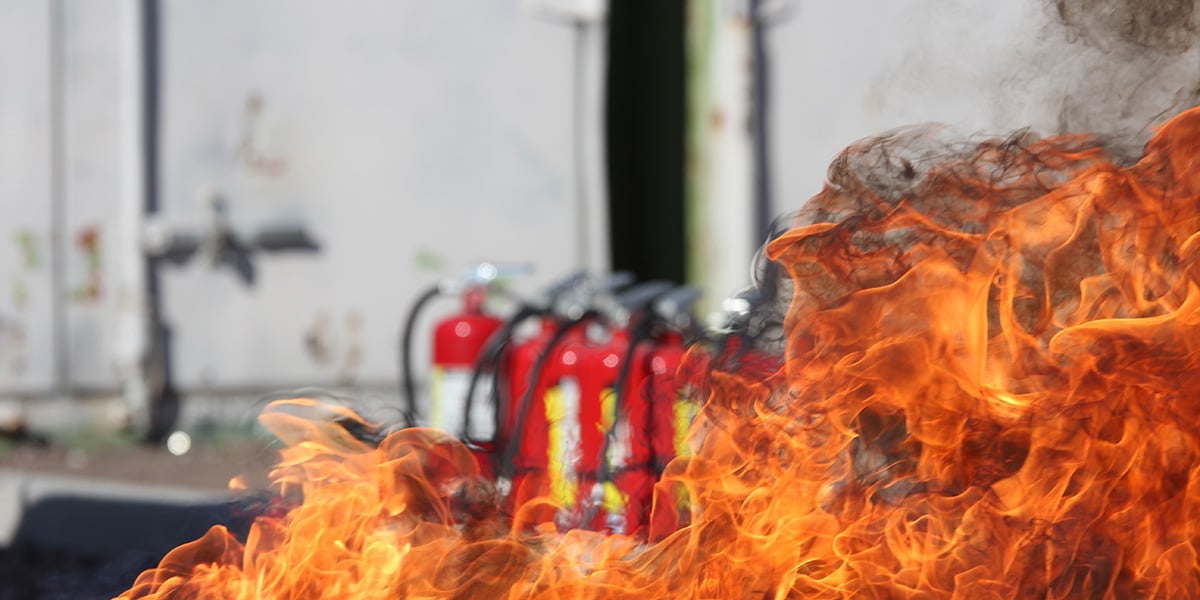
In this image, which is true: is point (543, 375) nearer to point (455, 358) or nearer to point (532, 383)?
point (532, 383)

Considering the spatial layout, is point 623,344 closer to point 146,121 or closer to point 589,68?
point 589,68

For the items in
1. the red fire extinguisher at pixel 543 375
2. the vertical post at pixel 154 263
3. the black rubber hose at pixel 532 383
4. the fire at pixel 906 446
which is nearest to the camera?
the fire at pixel 906 446

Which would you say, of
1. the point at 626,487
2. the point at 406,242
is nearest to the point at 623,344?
the point at 626,487

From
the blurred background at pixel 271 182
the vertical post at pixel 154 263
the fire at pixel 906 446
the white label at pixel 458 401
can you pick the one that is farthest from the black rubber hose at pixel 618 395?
the vertical post at pixel 154 263

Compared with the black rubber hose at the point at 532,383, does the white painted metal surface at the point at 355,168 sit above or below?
above

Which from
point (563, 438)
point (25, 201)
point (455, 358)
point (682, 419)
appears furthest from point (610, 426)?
point (25, 201)

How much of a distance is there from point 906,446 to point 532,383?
1664 millimetres

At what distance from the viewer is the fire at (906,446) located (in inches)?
88.4

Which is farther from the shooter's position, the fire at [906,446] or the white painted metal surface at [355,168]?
the white painted metal surface at [355,168]

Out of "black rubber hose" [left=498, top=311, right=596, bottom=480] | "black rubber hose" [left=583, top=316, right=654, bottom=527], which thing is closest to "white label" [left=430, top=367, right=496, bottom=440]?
"black rubber hose" [left=498, top=311, right=596, bottom=480]

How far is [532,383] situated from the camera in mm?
3803

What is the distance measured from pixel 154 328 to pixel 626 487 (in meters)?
4.28

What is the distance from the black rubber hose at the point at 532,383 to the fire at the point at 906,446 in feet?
1.72

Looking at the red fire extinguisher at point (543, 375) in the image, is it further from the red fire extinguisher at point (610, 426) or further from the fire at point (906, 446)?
the fire at point (906, 446)
